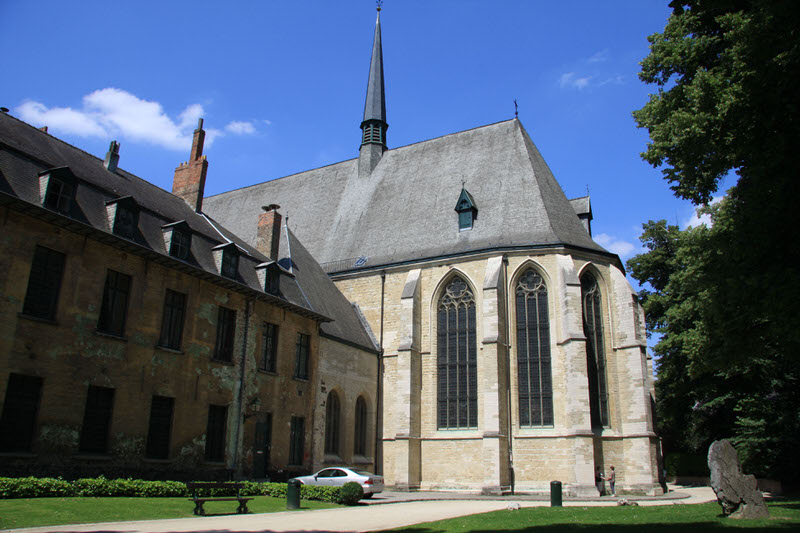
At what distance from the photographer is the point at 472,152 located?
30109 millimetres

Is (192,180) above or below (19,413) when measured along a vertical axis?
above

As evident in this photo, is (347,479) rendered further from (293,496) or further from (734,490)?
(734,490)

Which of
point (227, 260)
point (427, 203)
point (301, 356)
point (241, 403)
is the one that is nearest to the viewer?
point (241, 403)

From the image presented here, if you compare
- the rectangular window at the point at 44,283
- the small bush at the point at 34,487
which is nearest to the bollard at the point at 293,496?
the small bush at the point at 34,487

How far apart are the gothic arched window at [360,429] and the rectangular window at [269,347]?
5.65 m

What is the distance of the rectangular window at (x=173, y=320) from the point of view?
650 inches

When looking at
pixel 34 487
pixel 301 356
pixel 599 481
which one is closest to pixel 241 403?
pixel 301 356

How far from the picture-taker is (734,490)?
441 inches

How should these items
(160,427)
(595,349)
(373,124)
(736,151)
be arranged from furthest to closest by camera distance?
(373,124) < (595,349) < (160,427) < (736,151)

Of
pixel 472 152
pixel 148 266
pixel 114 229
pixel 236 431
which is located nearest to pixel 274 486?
pixel 236 431

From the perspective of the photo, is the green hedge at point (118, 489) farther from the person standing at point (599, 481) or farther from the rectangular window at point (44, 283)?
the person standing at point (599, 481)

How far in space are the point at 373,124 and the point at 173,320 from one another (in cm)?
2088

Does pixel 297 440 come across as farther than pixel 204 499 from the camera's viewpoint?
Yes

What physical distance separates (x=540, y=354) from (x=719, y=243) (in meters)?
11.6
